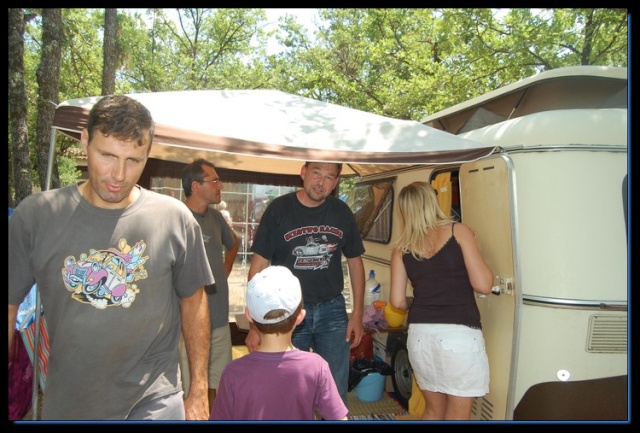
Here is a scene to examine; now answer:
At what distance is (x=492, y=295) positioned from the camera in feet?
11.2

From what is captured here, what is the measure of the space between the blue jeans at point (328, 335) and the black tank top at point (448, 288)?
65cm

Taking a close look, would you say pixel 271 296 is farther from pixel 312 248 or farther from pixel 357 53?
pixel 357 53

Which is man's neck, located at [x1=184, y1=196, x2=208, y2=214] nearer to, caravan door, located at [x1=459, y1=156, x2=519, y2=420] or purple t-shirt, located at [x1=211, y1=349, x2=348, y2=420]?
purple t-shirt, located at [x1=211, y1=349, x2=348, y2=420]

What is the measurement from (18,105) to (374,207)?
18.8 feet

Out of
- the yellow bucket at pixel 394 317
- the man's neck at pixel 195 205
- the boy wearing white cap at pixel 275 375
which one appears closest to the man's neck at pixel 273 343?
the boy wearing white cap at pixel 275 375

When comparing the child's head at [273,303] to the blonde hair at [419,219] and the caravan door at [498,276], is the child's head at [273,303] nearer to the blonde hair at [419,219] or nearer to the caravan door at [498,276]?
the blonde hair at [419,219]

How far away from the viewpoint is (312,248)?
343cm

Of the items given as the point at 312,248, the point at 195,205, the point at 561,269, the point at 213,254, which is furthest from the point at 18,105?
the point at 561,269

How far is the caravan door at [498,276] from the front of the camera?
10.3 feet

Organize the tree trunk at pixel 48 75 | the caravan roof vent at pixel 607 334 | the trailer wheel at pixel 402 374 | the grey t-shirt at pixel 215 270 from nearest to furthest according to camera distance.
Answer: the caravan roof vent at pixel 607 334, the grey t-shirt at pixel 215 270, the trailer wheel at pixel 402 374, the tree trunk at pixel 48 75

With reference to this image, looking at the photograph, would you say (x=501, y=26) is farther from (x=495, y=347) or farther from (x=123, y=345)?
(x=123, y=345)

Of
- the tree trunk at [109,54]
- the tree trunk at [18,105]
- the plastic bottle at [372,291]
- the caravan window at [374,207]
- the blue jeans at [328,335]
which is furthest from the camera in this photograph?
the tree trunk at [109,54]

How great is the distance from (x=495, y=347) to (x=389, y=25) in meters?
13.2
